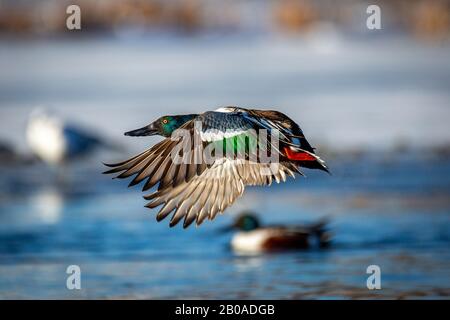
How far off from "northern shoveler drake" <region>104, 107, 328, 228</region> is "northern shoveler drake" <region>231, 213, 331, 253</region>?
246cm

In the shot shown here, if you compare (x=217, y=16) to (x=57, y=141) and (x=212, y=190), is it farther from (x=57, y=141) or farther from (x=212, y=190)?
(x=212, y=190)

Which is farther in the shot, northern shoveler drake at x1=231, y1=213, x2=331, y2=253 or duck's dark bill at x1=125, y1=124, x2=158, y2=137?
northern shoveler drake at x1=231, y1=213, x2=331, y2=253

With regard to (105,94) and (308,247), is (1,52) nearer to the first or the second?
(105,94)

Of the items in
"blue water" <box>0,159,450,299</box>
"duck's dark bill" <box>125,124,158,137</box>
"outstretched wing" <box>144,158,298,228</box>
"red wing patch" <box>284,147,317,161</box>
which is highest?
"duck's dark bill" <box>125,124,158,137</box>

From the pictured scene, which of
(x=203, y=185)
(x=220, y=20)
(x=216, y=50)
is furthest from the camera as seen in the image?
(x=220, y=20)

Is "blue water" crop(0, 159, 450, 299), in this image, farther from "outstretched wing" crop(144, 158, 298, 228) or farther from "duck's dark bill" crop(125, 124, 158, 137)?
"duck's dark bill" crop(125, 124, 158, 137)

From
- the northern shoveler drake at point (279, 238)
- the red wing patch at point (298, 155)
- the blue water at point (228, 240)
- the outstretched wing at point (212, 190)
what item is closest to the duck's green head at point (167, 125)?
the outstretched wing at point (212, 190)

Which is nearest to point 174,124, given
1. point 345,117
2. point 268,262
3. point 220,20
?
point 268,262

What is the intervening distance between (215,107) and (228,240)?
506 centimetres

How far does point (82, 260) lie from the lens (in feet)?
27.1

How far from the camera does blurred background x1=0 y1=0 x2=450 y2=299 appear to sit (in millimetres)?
7855

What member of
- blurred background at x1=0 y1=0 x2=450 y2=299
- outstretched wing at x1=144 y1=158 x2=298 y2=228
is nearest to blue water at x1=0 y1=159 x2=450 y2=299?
blurred background at x1=0 y1=0 x2=450 y2=299
